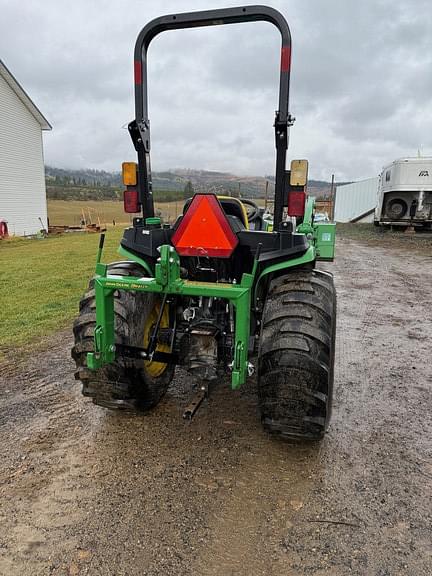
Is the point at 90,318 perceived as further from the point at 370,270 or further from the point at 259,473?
the point at 370,270

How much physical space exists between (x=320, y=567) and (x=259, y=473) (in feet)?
2.46

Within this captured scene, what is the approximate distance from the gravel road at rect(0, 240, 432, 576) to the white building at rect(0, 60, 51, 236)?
20418 millimetres

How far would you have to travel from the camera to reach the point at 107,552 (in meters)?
2.16

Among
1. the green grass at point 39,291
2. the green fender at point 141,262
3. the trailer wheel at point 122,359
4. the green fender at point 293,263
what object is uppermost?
the green fender at point 293,263

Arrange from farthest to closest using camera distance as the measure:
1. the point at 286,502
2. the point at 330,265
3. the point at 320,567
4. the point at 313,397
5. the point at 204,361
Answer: the point at 330,265 → the point at 204,361 → the point at 313,397 → the point at 286,502 → the point at 320,567

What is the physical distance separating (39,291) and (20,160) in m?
17.3

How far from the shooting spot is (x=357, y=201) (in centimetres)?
3148

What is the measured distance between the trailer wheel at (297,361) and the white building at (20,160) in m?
21.7

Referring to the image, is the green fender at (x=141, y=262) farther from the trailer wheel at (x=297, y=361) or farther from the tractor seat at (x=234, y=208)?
the trailer wheel at (x=297, y=361)

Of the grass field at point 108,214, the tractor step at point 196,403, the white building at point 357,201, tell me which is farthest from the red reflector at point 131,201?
the white building at point 357,201

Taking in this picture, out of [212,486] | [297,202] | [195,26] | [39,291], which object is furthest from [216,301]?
[39,291]

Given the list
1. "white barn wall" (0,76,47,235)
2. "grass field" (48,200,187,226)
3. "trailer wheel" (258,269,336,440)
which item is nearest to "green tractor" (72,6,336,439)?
"trailer wheel" (258,269,336,440)

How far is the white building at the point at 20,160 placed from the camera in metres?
21.5

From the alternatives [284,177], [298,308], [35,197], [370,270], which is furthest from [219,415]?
[35,197]
